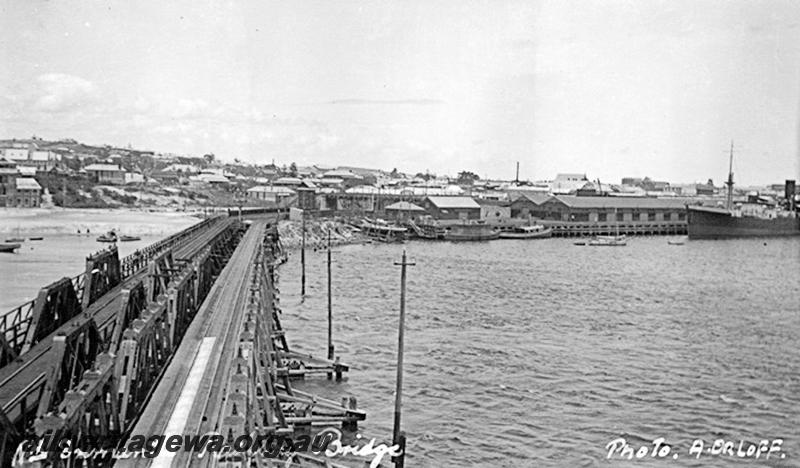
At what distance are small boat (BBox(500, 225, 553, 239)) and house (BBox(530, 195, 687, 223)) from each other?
29.3 feet

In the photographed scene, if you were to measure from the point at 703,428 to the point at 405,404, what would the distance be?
9.42m

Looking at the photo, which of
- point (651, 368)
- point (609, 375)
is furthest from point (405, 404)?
point (651, 368)

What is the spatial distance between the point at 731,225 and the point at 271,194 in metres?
80.6

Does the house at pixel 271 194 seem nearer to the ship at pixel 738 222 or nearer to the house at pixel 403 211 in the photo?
the house at pixel 403 211

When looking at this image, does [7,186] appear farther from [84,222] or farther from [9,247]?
[9,247]

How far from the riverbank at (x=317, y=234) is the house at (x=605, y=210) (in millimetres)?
38432

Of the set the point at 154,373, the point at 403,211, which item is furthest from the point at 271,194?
the point at 154,373

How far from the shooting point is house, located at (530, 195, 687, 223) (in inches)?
4963

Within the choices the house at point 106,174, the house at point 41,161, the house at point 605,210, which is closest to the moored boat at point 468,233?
the house at point 605,210

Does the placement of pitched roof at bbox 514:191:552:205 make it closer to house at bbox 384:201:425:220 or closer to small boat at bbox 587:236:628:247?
house at bbox 384:201:425:220

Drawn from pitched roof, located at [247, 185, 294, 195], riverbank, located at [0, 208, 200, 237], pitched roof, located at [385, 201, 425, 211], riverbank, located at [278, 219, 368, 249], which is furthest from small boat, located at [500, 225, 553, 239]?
pitched roof, located at [247, 185, 294, 195]

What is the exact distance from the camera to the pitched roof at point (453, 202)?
12019cm

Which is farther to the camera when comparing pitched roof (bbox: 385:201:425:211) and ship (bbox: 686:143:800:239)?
ship (bbox: 686:143:800:239)

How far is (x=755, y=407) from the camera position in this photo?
2625 cm
